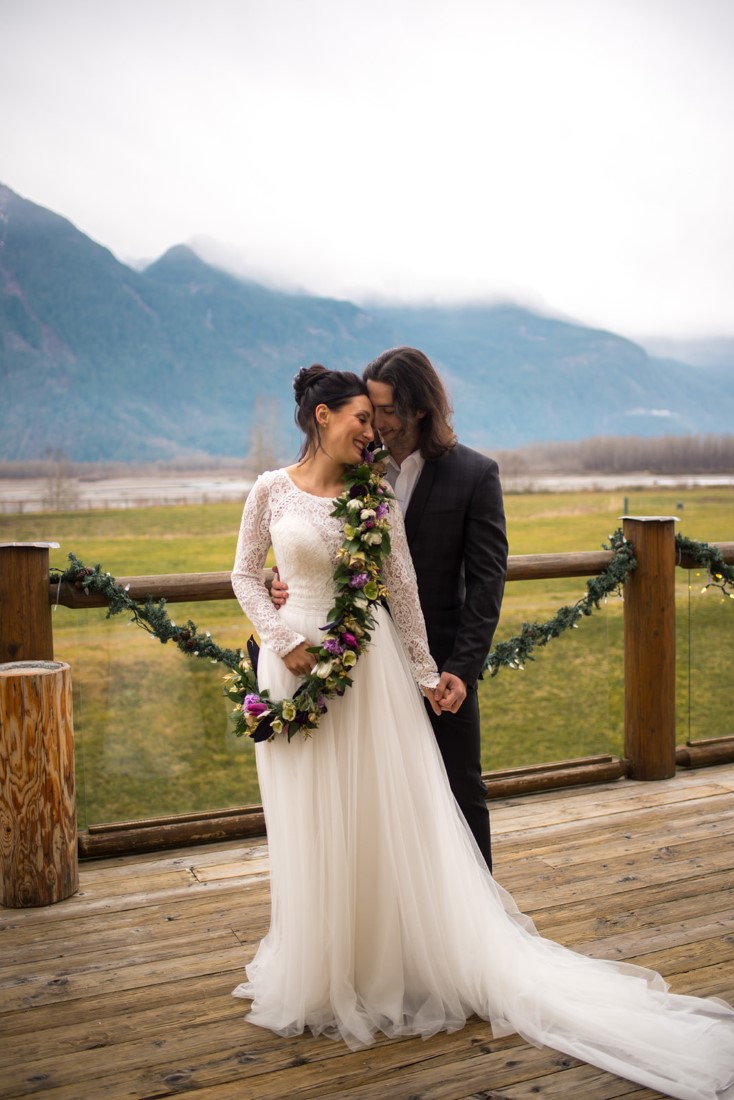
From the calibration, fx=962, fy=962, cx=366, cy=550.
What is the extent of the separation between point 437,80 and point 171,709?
192 ft

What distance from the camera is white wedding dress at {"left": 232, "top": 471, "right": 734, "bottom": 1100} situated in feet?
8.25

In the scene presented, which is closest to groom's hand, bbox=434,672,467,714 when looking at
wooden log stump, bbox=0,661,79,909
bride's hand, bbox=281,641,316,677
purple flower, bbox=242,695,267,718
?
bride's hand, bbox=281,641,316,677

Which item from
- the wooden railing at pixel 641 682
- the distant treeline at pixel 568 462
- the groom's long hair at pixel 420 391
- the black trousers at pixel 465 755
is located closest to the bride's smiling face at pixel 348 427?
the groom's long hair at pixel 420 391

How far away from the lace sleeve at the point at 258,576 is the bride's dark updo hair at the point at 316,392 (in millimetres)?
181

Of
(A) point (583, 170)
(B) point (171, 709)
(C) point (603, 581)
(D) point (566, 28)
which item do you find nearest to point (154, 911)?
(B) point (171, 709)

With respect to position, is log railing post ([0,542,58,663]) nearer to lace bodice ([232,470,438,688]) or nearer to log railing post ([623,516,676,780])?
lace bodice ([232,470,438,688])

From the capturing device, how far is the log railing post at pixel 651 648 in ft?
15.2

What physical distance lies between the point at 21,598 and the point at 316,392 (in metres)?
1.69

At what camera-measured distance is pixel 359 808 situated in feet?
8.43

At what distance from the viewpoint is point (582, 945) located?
298cm

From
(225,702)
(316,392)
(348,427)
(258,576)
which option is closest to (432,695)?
(258,576)

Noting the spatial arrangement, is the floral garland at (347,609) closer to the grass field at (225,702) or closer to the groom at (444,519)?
the groom at (444,519)

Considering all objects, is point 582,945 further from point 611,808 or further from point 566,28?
point 566,28

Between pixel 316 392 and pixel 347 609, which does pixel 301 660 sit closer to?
pixel 347 609
